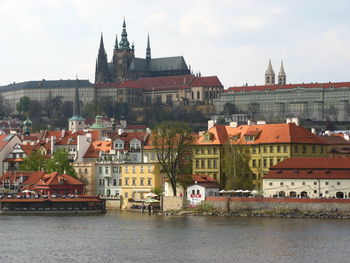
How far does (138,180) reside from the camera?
102m

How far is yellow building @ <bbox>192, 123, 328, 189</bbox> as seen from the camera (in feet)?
322

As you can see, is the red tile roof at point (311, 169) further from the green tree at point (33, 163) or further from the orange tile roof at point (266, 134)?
the green tree at point (33, 163)

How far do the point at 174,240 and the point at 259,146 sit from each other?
30.6 m

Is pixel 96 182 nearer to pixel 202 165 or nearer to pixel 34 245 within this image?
pixel 202 165

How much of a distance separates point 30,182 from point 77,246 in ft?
121

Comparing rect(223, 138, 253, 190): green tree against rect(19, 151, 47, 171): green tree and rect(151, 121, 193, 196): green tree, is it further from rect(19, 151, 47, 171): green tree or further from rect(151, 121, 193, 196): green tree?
rect(19, 151, 47, 171): green tree

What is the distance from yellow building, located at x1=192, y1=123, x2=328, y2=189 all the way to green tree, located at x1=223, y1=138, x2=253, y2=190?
128 centimetres

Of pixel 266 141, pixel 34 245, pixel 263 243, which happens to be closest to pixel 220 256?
pixel 263 243

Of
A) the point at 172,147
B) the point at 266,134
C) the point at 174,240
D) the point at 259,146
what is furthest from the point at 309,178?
the point at 174,240

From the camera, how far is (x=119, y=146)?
365 feet

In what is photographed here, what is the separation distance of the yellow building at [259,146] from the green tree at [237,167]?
1.28m

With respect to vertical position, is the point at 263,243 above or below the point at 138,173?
below

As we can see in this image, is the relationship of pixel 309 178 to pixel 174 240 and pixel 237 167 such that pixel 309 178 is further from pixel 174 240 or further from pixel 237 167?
pixel 174 240

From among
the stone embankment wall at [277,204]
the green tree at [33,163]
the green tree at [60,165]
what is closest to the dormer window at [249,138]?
the stone embankment wall at [277,204]
